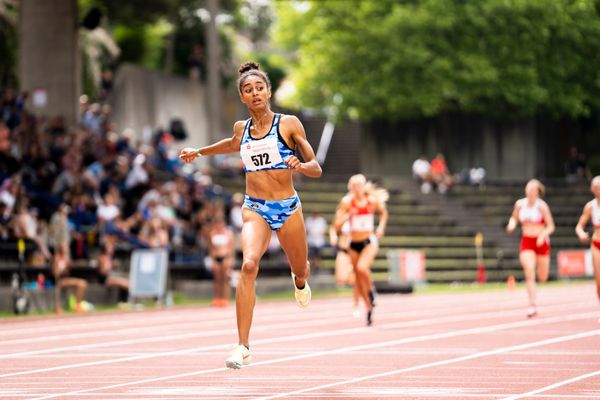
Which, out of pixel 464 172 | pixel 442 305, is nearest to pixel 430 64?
pixel 464 172

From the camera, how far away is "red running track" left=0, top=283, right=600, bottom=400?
1295cm

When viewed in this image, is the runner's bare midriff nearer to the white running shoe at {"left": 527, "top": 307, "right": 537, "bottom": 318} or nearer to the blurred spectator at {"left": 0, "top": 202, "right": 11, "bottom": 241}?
the white running shoe at {"left": 527, "top": 307, "right": 537, "bottom": 318}

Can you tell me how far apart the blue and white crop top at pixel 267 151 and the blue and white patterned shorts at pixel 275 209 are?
0.31m

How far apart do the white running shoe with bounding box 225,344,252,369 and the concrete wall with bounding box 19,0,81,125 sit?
2550cm

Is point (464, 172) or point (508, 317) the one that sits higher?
point (464, 172)

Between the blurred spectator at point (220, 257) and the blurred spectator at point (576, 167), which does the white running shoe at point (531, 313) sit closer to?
the blurred spectator at point (220, 257)

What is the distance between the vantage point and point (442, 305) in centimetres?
3055

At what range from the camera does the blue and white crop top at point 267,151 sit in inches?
539

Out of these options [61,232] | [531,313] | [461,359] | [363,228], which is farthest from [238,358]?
[61,232]

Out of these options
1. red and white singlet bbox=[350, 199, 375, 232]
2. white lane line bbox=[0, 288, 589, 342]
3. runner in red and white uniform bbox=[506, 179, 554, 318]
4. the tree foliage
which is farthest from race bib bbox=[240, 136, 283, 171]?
the tree foliage

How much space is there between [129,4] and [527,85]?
15.2m

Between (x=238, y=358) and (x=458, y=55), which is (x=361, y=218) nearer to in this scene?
(x=238, y=358)

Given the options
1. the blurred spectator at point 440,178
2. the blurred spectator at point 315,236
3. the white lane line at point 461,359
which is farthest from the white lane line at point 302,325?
the blurred spectator at point 440,178

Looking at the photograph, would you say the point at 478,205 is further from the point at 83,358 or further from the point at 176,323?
the point at 83,358
